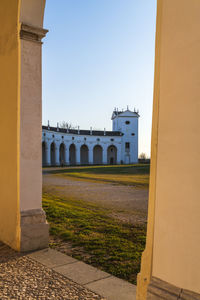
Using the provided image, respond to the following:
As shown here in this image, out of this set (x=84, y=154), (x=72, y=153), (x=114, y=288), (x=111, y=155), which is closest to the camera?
(x=114, y=288)

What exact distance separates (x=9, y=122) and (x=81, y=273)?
8.27 feet

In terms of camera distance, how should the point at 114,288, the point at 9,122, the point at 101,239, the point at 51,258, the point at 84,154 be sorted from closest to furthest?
1. the point at 114,288
2. the point at 51,258
3. the point at 9,122
4. the point at 101,239
5. the point at 84,154

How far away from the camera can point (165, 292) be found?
1843 mm

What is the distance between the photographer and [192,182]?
68.2 inches

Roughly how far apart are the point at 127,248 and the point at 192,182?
8.76 feet

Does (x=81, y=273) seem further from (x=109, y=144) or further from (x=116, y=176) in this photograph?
(x=109, y=144)

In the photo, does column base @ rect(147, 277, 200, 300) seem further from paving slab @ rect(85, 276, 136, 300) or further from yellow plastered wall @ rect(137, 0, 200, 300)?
paving slab @ rect(85, 276, 136, 300)

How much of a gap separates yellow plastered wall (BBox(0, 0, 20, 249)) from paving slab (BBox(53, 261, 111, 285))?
41.3 inches

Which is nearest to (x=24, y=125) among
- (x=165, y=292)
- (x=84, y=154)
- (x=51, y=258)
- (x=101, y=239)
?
(x=51, y=258)

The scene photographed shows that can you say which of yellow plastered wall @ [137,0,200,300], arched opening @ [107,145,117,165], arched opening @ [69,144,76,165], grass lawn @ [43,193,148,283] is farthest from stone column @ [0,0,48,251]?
arched opening @ [107,145,117,165]

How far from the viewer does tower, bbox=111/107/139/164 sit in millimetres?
60188

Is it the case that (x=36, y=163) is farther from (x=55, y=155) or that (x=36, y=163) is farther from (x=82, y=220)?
(x=55, y=155)

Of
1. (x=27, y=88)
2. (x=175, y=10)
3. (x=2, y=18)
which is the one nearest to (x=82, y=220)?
(x=27, y=88)

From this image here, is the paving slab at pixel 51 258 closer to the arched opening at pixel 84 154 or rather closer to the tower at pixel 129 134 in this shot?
the arched opening at pixel 84 154
